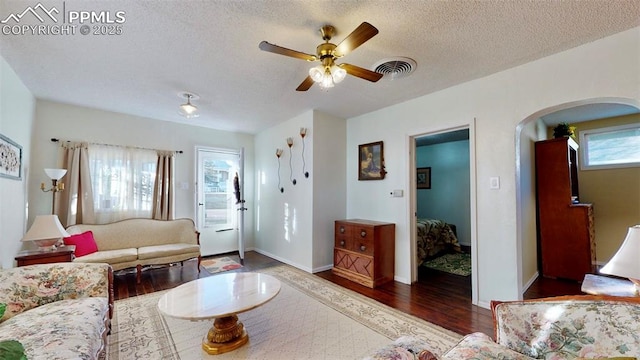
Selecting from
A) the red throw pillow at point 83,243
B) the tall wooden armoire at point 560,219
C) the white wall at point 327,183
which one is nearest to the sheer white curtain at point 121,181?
the red throw pillow at point 83,243

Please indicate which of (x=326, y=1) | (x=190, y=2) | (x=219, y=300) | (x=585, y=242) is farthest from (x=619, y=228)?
(x=190, y=2)

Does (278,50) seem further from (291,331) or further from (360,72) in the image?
(291,331)

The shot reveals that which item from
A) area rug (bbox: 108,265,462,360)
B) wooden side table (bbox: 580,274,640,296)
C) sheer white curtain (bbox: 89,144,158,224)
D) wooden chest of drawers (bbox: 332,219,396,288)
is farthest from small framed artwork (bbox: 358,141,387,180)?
sheer white curtain (bbox: 89,144,158,224)

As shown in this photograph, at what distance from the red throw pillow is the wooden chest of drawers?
327 cm

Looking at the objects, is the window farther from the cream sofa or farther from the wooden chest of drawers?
the cream sofa

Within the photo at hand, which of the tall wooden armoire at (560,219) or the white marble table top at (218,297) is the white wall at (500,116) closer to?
the tall wooden armoire at (560,219)

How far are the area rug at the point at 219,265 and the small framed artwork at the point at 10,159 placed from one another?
8.19ft

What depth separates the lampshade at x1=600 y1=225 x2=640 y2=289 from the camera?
4.41 ft

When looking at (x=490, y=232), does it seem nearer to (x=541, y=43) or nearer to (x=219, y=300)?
(x=541, y=43)

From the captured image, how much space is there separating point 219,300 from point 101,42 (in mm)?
2335

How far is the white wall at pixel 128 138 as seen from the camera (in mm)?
3576

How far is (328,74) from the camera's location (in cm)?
199

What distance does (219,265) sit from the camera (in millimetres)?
4383

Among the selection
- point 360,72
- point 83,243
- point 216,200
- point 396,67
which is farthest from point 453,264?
point 83,243
